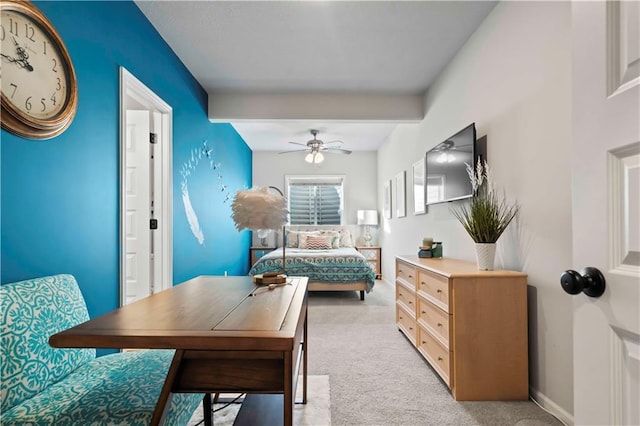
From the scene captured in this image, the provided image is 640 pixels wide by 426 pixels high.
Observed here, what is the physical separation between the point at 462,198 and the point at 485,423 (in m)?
1.56

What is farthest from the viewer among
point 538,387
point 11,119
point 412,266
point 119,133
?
point 412,266

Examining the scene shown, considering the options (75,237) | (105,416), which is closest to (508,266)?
(105,416)

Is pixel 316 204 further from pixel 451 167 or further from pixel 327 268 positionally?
pixel 451 167

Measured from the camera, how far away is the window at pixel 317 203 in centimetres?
712

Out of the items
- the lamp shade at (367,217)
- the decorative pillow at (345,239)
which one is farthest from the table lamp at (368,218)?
the decorative pillow at (345,239)

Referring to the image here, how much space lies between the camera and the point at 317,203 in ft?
23.5

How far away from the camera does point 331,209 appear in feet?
23.5

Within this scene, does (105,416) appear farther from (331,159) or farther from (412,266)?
(331,159)

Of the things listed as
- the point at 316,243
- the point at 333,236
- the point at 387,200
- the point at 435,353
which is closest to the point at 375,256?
the point at 333,236

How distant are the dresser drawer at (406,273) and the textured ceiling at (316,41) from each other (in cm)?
197

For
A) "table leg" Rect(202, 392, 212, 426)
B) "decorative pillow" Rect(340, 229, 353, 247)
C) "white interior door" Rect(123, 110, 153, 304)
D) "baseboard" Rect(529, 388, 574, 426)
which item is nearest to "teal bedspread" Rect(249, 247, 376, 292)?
"white interior door" Rect(123, 110, 153, 304)

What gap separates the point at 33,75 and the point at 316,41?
2.02 meters

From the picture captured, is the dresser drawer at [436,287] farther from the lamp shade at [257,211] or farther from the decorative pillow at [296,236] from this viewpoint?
the decorative pillow at [296,236]

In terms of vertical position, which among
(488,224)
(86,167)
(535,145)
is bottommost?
(488,224)
